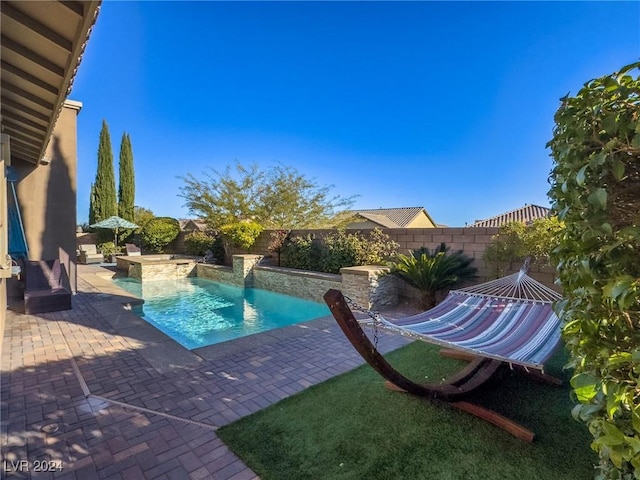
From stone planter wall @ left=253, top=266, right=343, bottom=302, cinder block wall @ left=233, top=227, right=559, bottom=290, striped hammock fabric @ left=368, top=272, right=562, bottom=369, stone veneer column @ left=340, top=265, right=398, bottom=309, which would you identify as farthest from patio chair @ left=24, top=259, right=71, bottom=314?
cinder block wall @ left=233, top=227, right=559, bottom=290

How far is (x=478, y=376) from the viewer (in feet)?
11.4

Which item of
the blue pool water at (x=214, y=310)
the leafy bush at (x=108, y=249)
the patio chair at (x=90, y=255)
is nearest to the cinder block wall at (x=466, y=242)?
the blue pool water at (x=214, y=310)

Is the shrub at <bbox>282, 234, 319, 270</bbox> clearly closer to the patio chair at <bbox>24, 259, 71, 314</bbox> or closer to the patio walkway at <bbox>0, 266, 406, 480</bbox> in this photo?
the patio walkway at <bbox>0, 266, 406, 480</bbox>

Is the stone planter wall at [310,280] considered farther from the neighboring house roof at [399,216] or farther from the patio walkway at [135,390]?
the neighboring house roof at [399,216]

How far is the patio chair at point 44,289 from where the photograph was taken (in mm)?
6699

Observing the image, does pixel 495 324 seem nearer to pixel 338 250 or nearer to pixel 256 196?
pixel 338 250

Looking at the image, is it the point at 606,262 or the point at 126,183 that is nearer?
the point at 606,262

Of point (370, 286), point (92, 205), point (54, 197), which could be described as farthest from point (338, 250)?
point (92, 205)

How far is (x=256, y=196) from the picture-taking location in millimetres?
16812

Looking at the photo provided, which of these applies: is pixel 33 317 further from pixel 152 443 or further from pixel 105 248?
pixel 105 248

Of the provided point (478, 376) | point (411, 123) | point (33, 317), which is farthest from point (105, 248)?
point (478, 376)

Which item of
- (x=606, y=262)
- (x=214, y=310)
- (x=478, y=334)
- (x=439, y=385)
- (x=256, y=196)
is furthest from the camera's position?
(x=256, y=196)

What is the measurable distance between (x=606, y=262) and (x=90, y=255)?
23.2 meters

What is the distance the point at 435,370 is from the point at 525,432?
1547mm
